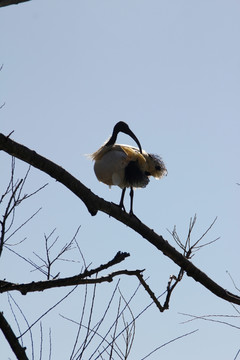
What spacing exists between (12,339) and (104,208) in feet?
4.30

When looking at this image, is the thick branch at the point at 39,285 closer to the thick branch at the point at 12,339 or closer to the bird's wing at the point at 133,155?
the thick branch at the point at 12,339

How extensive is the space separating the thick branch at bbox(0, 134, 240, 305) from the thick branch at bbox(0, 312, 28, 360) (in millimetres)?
906

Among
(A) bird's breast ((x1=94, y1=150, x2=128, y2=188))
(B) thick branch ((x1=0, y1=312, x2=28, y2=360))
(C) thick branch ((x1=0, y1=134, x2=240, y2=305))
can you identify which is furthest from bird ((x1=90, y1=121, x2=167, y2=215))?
(B) thick branch ((x1=0, y1=312, x2=28, y2=360))

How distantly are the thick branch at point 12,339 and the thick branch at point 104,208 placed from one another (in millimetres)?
906

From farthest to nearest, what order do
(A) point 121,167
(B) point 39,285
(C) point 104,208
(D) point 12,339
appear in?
(A) point 121,167
(C) point 104,208
(B) point 39,285
(D) point 12,339

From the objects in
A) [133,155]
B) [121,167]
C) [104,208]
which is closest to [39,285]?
[104,208]

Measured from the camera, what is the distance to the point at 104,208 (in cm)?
441

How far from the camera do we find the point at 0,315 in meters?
3.50

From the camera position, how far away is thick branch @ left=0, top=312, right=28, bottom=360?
11.0 feet

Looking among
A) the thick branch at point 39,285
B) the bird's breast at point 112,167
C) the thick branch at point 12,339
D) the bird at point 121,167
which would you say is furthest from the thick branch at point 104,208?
the bird's breast at point 112,167

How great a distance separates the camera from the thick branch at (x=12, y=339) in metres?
3.34

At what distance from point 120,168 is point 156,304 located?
2.59 m

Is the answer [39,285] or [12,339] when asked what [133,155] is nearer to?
[39,285]

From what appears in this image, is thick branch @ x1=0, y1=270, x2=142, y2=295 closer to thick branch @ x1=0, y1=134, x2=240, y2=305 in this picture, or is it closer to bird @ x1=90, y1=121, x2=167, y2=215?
thick branch @ x1=0, y1=134, x2=240, y2=305
